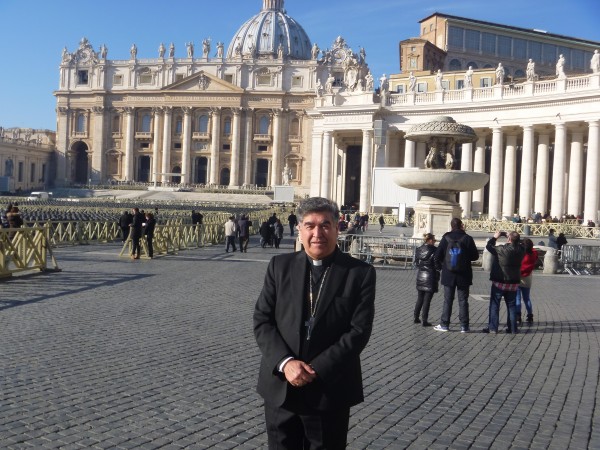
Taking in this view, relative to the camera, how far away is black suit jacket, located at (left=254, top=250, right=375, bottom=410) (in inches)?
146

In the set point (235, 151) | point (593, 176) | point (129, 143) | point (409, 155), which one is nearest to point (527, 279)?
point (593, 176)

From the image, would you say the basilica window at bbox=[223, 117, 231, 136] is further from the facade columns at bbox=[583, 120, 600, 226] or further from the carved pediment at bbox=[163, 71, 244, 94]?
the facade columns at bbox=[583, 120, 600, 226]

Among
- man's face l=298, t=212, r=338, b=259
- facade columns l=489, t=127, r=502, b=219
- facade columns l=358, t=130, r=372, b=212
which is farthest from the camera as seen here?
facade columns l=358, t=130, r=372, b=212

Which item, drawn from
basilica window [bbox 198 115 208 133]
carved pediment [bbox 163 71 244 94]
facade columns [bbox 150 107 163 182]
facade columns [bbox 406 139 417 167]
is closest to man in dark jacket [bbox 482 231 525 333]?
facade columns [bbox 406 139 417 167]

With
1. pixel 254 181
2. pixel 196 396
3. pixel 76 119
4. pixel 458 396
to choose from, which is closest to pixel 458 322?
pixel 458 396

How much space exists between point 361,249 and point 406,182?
2461 mm

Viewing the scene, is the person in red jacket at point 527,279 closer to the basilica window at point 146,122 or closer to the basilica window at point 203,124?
the basilica window at point 203,124

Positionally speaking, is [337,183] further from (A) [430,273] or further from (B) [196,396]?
(B) [196,396]

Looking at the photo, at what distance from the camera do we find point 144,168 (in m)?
101

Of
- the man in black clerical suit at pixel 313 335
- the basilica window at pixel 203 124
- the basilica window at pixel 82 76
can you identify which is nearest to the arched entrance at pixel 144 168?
the basilica window at pixel 203 124

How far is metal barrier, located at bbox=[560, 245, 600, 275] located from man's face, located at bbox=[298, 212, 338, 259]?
18.9 metres

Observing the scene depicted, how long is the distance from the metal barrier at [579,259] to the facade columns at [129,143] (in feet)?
273

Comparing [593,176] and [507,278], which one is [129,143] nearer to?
[593,176]

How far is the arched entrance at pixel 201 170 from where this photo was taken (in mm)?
98750
